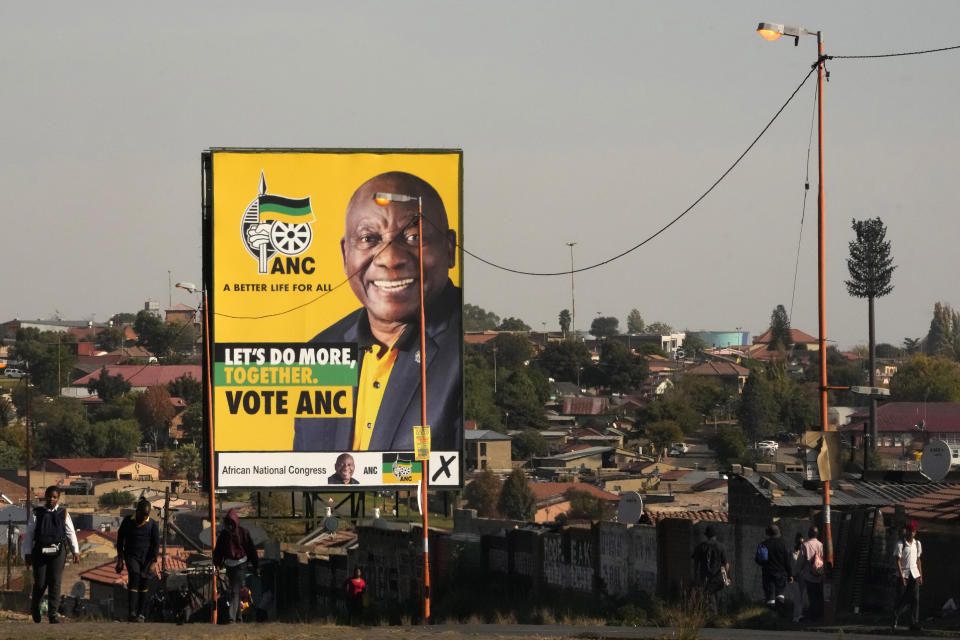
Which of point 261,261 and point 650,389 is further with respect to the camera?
point 650,389

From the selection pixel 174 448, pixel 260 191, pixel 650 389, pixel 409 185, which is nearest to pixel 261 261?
pixel 260 191

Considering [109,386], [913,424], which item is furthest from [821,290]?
[109,386]

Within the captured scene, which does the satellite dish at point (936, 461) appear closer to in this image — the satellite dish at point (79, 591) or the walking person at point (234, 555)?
the walking person at point (234, 555)

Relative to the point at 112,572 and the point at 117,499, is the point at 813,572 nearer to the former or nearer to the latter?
the point at 112,572

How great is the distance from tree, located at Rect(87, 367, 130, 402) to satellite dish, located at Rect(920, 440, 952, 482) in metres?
148

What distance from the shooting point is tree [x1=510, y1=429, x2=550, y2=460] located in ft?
410

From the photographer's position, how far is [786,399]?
141750 mm

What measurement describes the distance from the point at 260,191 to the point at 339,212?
5.80ft

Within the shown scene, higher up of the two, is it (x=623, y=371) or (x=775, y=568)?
(x=623, y=371)

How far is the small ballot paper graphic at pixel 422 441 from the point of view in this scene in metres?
31.0

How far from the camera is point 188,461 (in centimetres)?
12269

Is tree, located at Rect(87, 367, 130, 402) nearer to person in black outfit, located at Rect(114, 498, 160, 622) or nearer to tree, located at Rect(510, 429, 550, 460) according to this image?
tree, located at Rect(510, 429, 550, 460)

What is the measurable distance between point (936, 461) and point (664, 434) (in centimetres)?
10096

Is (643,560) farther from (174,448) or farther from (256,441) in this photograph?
(174,448)
